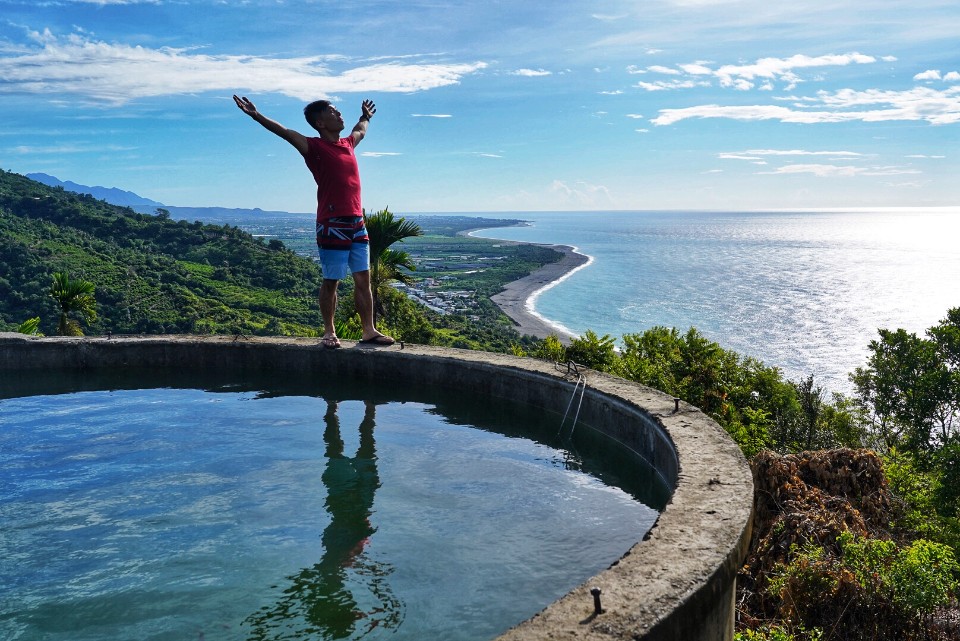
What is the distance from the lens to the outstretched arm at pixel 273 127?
633 centimetres

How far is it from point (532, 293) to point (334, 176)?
90.9 metres

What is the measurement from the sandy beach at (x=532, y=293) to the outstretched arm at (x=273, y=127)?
3222 centimetres

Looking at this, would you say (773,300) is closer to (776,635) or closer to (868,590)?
(868,590)

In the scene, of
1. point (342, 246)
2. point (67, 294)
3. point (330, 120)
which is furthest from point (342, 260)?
point (67, 294)

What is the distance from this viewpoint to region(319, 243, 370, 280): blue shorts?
23.4 ft

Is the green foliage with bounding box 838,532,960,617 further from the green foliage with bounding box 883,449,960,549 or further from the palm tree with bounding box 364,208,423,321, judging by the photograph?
the palm tree with bounding box 364,208,423,321

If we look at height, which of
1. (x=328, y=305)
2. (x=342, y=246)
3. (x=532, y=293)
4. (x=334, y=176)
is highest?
(x=334, y=176)

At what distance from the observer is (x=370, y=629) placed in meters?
2.92

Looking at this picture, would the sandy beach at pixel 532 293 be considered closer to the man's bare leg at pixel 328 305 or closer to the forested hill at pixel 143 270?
the forested hill at pixel 143 270

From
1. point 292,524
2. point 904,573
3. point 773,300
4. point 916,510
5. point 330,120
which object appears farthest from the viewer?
point 773,300

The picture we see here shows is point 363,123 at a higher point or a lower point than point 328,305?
higher

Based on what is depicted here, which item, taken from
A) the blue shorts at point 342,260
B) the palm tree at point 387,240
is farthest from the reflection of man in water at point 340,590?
the palm tree at point 387,240

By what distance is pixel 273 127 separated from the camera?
644cm

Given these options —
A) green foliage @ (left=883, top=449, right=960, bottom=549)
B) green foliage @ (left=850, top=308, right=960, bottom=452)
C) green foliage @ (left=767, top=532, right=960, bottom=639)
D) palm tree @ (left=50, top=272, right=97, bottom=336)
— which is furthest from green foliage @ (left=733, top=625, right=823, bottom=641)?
green foliage @ (left=850, top=308, right=960, bottom=452)
